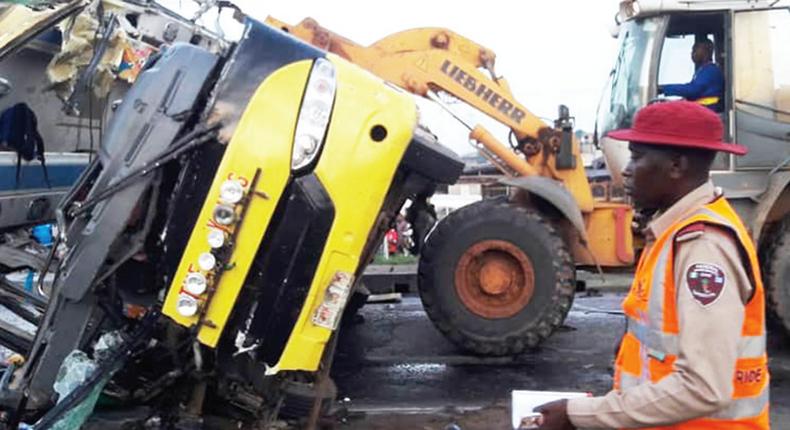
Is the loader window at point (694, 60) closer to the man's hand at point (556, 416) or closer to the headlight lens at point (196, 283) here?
the headlight lens at point (196, 283)

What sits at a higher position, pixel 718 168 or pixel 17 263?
pixel 718 168

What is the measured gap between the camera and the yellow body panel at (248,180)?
3.38 m

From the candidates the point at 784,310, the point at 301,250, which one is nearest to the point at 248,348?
the point at 301,250

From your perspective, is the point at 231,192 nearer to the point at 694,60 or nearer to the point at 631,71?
the point at 631,71

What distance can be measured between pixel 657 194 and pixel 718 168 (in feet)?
16.6

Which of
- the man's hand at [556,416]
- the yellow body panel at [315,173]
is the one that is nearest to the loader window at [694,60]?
the yellow body panel at [315,173]

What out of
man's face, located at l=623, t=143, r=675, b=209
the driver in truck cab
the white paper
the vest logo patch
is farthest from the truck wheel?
the vest logo patch

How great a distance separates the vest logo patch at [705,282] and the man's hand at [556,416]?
42cm

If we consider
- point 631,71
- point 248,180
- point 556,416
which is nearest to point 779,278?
point 631,71

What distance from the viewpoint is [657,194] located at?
2.09 m

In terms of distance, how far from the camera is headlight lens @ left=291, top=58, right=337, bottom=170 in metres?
3.40

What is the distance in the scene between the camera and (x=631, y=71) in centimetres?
707

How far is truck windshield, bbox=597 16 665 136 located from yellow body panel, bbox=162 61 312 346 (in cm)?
411

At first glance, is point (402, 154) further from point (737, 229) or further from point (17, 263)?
point (17, 263)
